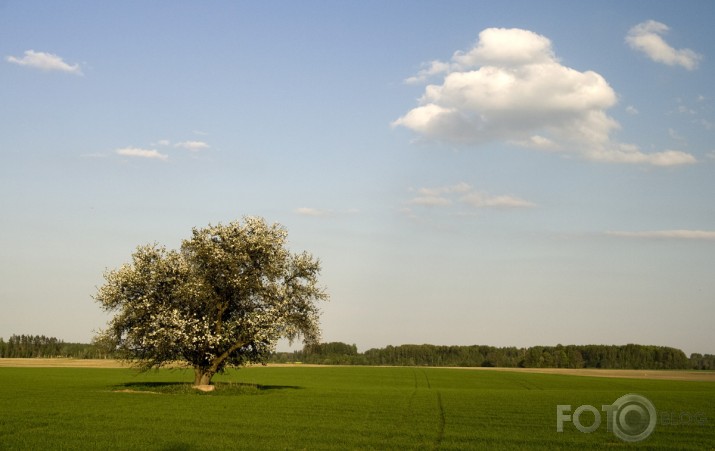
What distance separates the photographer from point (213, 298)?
Result: 173 feet

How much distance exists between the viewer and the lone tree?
52.2 m

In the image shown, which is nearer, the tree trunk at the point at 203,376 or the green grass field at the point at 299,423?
the green grass field at the point at 299,423

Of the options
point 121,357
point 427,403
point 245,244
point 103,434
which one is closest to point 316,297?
point 245,244

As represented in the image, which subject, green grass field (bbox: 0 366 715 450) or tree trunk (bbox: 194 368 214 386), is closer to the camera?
green grass field (bbox: 0 366 715 450)

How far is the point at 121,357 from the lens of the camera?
53625 mm

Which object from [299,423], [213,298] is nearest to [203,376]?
[213,298]

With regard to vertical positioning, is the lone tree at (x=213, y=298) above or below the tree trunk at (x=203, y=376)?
above

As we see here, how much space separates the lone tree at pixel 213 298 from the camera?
52.2 m

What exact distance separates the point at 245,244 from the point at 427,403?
18.8 metres

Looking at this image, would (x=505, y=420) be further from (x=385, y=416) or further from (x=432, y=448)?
(x=432, y=448)

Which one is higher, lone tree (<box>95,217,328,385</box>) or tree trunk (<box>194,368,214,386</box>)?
lone tree (<box>95,217,328,385</box>)

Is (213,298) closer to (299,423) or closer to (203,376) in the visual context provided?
(203,376)

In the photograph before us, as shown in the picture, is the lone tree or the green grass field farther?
the lone tree

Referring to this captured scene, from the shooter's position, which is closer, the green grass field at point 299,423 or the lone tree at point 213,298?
the green grass field at point 299,423
